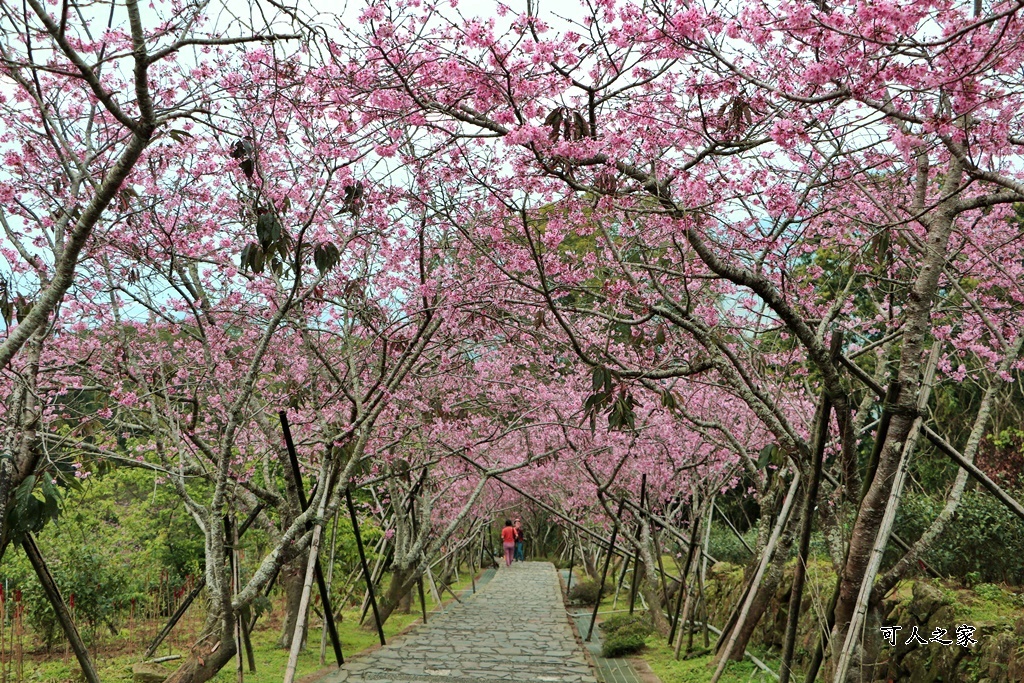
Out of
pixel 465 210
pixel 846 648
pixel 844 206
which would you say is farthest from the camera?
pixel 465 210

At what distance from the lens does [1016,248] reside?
22.7ft

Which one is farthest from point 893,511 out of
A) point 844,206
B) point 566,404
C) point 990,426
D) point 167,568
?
point 990,426

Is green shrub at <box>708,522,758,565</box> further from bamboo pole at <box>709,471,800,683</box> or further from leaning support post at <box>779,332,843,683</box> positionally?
leaning support post at <box>779,332,843,683</box>

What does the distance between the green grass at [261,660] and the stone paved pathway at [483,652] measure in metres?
0.40

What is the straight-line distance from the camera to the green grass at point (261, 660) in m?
7.50

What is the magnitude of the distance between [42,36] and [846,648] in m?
5.46

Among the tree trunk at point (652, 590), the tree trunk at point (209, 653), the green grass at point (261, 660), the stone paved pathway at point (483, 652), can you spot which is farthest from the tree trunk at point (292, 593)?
the tree trunk at point (652, 590)

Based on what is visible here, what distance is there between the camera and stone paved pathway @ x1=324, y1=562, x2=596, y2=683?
786 centimetres

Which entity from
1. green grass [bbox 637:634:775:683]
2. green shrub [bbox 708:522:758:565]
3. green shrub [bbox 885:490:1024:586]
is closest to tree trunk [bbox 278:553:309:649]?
green grass [bbox 637:634:775:683]

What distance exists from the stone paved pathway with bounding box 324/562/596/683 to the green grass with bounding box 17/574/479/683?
15.6 inches

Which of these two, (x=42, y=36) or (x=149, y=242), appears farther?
(x=149, y=242)

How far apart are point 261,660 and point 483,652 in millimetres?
2474

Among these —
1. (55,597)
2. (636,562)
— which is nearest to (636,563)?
(636,562)

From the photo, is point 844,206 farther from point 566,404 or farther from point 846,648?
point 566,404
